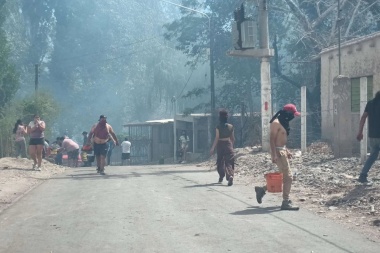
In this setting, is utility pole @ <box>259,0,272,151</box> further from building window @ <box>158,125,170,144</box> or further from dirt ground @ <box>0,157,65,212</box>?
building window @ <box>158,125,170,144</box>

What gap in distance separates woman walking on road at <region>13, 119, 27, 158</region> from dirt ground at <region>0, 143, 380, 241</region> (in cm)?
166

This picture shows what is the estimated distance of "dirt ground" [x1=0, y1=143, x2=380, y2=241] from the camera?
421 inches

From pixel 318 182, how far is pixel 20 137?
1516 cm

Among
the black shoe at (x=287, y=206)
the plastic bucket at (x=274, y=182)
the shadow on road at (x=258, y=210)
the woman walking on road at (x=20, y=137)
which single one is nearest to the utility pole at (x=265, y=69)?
the woman walking on road at (x=20, y=137)

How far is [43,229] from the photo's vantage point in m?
9.63

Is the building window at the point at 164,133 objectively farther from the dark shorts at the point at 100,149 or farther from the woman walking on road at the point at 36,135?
the dark shorts at the point at 100,149

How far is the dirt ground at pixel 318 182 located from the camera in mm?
10688

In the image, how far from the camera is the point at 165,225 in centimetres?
966

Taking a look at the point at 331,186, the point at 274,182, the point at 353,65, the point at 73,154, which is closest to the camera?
the point at 274,182

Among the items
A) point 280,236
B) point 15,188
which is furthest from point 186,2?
point 280,236

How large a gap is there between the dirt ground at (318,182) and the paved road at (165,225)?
500 mm

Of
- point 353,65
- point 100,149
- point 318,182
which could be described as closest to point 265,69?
point 353,65

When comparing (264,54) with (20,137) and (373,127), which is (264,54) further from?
(373,127)

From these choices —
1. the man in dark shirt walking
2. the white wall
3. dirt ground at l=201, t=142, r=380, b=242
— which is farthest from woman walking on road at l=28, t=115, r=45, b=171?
the man in dark shirt walking
